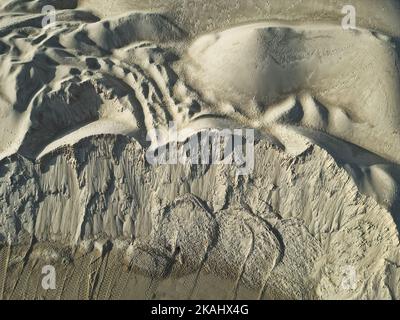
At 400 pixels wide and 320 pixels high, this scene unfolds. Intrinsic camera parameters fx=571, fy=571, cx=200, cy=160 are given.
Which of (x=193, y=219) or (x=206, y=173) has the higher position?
(x=206, y=173)

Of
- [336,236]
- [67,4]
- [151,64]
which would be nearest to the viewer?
[336,236]

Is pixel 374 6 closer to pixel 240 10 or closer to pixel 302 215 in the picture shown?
pixel 240 10

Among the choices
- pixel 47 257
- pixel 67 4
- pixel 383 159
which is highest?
pixel 67 4

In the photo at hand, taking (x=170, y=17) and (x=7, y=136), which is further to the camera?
(x=170, y=17)

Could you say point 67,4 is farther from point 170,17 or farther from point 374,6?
point 374,6

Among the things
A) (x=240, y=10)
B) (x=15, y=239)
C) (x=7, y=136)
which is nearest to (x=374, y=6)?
(x=240, y=10)

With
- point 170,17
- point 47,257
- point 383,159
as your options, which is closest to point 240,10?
point 170,17

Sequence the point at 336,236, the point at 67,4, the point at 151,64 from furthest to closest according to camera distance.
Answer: the point at 67,4 → the point at 151,64 → the point at 336,236

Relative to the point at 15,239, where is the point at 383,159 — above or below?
above
